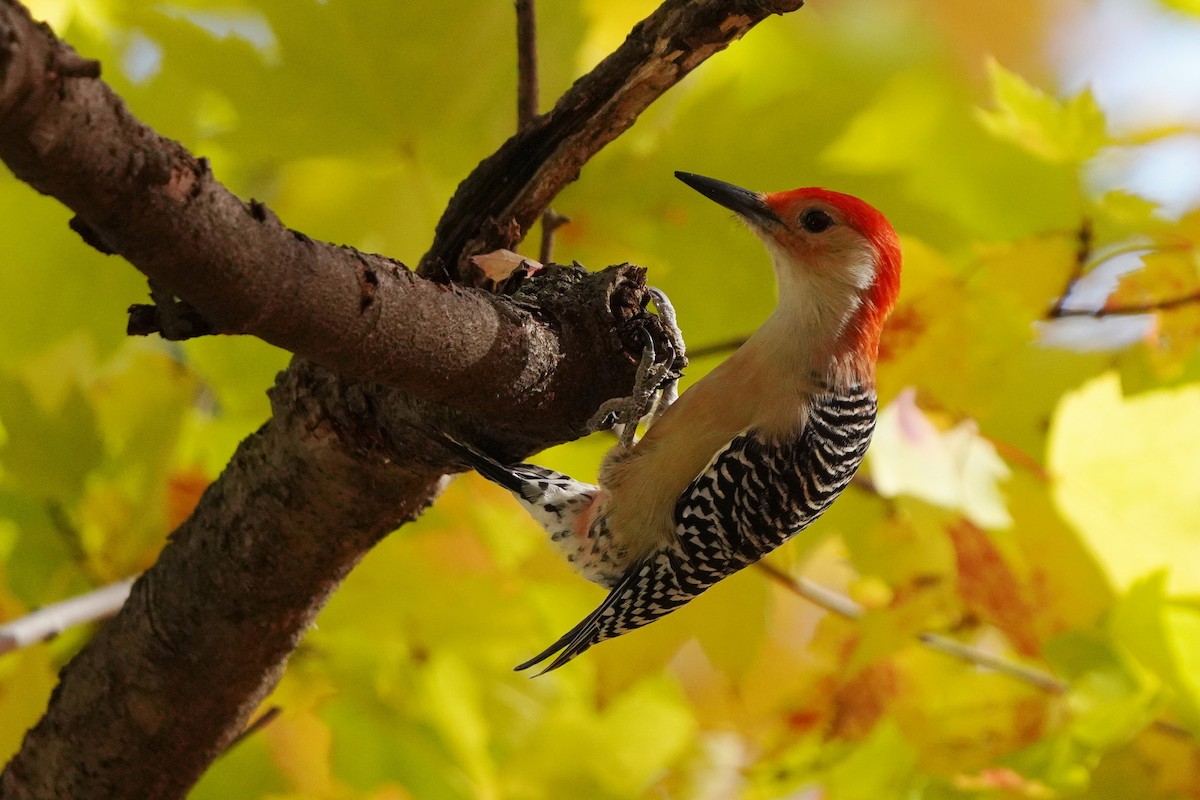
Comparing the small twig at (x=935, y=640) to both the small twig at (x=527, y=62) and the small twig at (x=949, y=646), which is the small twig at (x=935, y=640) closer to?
the small twig at (x=949, y=646)

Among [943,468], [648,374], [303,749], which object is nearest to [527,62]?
[648,374]

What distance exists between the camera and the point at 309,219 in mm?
1570

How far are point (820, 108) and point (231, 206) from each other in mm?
887

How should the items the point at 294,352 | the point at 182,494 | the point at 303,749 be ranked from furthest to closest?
the point at 303,749 → the point at 182,494 → the point at 294,352

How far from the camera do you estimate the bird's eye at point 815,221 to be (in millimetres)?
1793

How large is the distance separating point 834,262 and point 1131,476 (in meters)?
0.58

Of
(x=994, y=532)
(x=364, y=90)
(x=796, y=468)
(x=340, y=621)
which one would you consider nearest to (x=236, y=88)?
(x=364, y=90)

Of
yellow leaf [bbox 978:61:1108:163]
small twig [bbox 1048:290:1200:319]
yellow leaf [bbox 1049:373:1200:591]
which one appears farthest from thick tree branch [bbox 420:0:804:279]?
yellow leaf [bbox 1049:373:1200:591]

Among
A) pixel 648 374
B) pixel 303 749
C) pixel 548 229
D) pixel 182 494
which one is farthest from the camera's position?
pixel 303 749

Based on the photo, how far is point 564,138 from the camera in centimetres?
117

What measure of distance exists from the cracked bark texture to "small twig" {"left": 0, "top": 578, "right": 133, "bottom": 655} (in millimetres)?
58

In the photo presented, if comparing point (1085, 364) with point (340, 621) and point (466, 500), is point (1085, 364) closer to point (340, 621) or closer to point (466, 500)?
point (466, 500)

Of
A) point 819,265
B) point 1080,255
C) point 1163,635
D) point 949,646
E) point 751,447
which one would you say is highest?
point 819,265

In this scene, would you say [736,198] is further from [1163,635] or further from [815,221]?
[1163,635]
